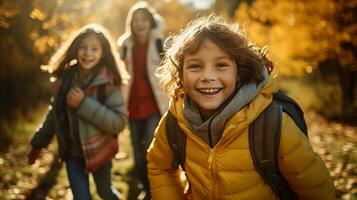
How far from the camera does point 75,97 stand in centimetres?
387

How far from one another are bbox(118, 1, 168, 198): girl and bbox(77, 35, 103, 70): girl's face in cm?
173

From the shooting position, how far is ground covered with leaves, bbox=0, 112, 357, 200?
5633mm

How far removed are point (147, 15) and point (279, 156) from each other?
4.15m

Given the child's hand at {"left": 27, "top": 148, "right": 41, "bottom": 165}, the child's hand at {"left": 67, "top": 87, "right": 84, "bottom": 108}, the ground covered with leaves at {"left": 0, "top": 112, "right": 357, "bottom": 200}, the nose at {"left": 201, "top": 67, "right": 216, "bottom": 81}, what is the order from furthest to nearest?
the ground covered with leaves at {"left": 0, "top": 112, "right": 357, "bottom": 200} → the child's hand at {"left": 27, "top": 148, "right": 41, "bottom": 165} → the child's hand at {"left": 67, "top": 87, "right": 84, "bottom": 108} → the nose at {"left": 201, "top": 67, "right": 216, "bottom": 81}

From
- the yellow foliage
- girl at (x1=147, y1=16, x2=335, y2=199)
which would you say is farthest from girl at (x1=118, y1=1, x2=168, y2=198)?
the yellow foliage

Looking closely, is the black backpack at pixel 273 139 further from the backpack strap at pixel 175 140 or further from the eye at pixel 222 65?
the backpack strap at pixel 175 140

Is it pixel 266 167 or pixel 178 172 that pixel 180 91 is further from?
pixel 266 167

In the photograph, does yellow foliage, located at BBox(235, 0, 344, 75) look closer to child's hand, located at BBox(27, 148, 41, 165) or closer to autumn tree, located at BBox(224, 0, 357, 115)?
autumn tree, located at BBox(224, 0, 357, 115)

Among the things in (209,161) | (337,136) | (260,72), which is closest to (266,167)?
(209,161)

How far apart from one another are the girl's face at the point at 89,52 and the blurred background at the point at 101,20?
1.97 m

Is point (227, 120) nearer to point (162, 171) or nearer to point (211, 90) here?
point (211, 90)

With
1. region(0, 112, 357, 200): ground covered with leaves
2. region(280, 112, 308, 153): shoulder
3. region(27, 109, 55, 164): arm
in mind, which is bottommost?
region(0, 112, 357, 200): ground covered with leaves

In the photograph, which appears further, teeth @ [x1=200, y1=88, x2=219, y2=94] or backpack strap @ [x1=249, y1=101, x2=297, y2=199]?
teeth @ [x1=200, y1=88, x2=219, y2=94]

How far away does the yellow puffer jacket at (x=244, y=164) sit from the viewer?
2.18 m
